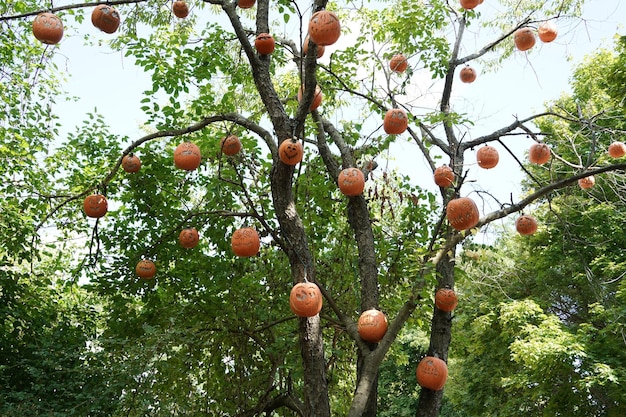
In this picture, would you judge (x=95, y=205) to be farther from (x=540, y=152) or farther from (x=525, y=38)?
(x=525, y=38)

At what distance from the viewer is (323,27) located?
3838 millimetres

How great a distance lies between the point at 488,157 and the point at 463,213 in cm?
170

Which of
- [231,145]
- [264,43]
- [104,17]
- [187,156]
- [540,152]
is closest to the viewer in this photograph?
[104,17]

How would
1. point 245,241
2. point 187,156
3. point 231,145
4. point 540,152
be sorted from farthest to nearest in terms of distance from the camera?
point 540,152 → point 231,145 → point 187,156 → point 245,241

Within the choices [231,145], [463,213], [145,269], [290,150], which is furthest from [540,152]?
[145,269]

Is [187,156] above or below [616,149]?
below

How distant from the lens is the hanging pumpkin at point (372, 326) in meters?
4.48

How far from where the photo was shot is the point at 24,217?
22.2ft

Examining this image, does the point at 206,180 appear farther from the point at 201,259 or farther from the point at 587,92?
→ the point at 587,92

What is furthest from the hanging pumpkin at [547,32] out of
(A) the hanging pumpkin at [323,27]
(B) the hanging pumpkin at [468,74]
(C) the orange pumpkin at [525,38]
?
(A) the hanging pumpkin at [323,27]

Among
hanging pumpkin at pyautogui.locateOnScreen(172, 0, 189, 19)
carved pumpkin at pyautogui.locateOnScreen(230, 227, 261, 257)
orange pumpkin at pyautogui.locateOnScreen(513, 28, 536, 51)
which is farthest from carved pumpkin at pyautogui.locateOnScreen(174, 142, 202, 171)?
orange pumpkin at pyautogui.locateOnScreen(513, 28, 536, 51)

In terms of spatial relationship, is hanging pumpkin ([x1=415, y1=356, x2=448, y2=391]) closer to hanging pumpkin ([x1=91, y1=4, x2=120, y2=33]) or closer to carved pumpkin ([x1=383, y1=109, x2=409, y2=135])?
carved pumpkin ([x1=383, y1=109, x2=409, y2=135])

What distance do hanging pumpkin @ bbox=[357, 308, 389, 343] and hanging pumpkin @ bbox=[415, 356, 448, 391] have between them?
0.60 metres

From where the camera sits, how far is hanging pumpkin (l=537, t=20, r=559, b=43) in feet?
18.8
